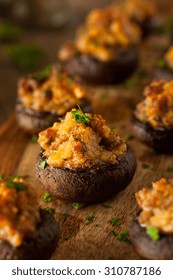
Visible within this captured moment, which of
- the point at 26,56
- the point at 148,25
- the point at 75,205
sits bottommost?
the point at 75,205

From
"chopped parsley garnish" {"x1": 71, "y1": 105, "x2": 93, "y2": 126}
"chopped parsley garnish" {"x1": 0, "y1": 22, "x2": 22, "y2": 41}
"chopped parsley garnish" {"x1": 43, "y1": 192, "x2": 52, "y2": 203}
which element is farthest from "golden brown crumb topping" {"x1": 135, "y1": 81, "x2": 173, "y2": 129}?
"chopped parsley garnish" {"x1": 0, "y1": 22, "x2": 22, "y2": 41}

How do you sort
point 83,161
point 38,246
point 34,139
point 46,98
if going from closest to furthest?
1. point 38,246
2. point 83,161
3. point 46,98
4. point 34,139

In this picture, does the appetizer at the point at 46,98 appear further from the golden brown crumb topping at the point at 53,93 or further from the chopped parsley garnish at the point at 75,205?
the chopped parsley garnish at the point at 75,205

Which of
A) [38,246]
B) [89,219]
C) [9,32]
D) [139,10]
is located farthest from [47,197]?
[9,32]

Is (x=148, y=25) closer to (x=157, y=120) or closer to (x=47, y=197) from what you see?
(x=157, y=120)

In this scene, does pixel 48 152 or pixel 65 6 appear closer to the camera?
pixel 48 152
